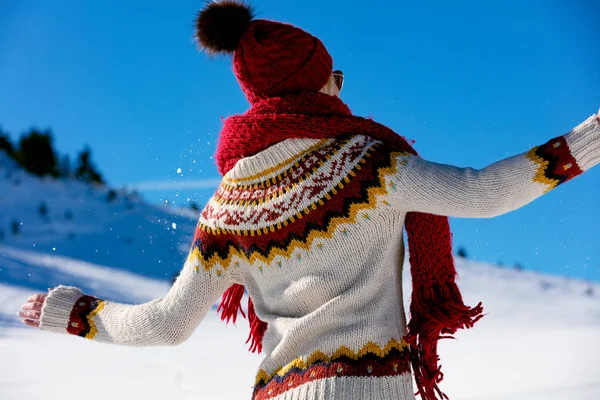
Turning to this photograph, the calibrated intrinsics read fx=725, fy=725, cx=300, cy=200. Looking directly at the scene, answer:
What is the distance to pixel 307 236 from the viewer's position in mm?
1292

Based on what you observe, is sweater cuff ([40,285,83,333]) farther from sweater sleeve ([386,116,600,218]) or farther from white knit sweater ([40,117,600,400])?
sweater sleeve ([386,116,600,218])

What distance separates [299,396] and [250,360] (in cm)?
212

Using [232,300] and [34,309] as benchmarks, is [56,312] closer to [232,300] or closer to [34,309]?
[34,309]

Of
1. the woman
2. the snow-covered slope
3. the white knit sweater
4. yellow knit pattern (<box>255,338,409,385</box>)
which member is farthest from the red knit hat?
the snow-covered slope

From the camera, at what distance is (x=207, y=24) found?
1.41 meters

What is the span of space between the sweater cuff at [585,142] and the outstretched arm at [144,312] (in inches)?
26.7

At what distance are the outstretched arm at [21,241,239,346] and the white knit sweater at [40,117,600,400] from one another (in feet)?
0.12

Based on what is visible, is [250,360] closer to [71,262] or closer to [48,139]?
[71,262]

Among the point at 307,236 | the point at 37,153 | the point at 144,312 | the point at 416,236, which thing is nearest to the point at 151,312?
the point at 144,312

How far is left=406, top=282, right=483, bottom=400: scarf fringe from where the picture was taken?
1254mm

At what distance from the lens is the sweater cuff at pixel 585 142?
Result: 1095 mm

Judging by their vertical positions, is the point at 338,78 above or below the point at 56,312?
above

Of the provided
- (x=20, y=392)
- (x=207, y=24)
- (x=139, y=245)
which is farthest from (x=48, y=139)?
(x=207, y=24)

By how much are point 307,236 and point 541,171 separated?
412 mm
